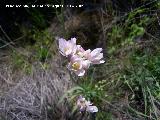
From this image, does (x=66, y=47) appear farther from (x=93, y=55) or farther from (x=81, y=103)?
(x=81, y=103)

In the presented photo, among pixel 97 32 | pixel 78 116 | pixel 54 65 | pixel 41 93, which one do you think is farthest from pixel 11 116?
pixel 97 32

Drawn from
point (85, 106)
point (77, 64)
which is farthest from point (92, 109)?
point (77, 64)

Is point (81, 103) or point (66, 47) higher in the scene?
point (66, 47)

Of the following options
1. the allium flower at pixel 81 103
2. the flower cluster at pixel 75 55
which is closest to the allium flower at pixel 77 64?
the flower cluster at pixel 75 55

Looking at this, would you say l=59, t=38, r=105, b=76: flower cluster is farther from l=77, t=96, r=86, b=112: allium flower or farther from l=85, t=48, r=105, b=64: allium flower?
l=77, t=96, r=86, b=112: allium flower

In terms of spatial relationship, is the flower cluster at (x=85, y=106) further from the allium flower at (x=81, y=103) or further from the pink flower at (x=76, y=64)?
the pink flower at (x=76, y=64)

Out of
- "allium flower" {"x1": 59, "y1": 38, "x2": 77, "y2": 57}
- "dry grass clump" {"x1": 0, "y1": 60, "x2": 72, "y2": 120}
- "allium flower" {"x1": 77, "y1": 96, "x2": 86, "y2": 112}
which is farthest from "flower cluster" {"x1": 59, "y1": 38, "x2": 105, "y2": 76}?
"dry grass clump" {"x1": 0, "y1": 60, "x2": 72, "y2": 120}

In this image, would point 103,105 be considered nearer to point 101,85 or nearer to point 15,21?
point 101,85
